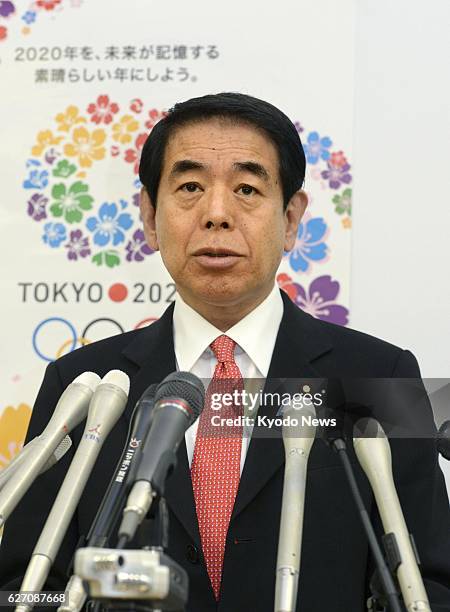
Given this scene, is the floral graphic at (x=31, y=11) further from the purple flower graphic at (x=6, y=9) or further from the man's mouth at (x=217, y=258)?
the man's mouth at (x=217, y=258)

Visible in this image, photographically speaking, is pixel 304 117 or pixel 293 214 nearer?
pixel 293 214

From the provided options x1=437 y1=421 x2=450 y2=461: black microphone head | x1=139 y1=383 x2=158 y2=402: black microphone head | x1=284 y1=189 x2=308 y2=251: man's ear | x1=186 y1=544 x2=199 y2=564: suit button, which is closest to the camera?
x1=139 y1=383 x2=158 y2=402: black microphone head

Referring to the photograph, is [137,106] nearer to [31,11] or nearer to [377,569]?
[31,11]

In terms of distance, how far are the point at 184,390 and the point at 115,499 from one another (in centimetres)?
15

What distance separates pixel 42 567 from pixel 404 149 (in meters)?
1.52

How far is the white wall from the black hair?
452mm

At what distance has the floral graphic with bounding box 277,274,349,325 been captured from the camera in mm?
2256

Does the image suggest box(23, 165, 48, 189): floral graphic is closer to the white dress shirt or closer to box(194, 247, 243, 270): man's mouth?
the white dress shirt

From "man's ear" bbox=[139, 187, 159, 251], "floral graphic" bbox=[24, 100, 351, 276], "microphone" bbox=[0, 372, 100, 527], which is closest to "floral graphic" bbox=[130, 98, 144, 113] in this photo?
"floral graphic" bbox=[24, 100, 351, 276]

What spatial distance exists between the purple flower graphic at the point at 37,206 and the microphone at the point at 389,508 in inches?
52.8

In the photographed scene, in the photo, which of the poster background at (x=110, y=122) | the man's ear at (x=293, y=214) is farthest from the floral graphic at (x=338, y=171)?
the man's ear at (x=293, y=214)

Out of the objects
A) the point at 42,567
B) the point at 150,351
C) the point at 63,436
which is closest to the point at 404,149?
the point at 150,351

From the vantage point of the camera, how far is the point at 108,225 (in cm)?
234

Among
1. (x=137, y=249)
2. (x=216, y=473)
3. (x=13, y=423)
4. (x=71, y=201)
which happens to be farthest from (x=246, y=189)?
(x=13, y=423)
